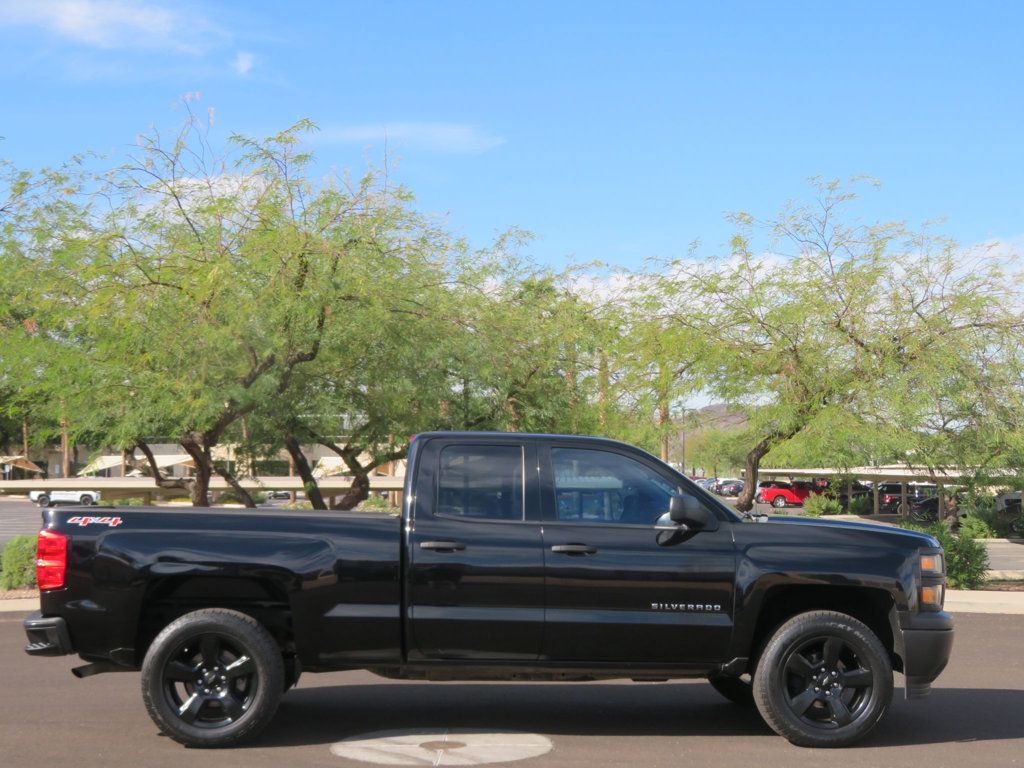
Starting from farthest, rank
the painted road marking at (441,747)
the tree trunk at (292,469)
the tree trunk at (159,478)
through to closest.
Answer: the tree trunk at (292,469) → the tree trunk at (159,478) → the painted road marking at (441,747)

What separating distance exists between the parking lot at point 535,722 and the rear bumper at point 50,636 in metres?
0.60

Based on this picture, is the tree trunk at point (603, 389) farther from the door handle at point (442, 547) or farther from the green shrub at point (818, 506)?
the green shrub at point (818, 506)

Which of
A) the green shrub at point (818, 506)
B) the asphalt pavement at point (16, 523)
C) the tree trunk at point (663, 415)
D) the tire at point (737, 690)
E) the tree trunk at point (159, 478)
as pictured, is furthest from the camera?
the green shrub at point (818, 506)

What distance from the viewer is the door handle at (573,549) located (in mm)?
7148

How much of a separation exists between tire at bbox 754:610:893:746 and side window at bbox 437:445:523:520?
1.83m

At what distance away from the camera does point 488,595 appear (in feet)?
23.4

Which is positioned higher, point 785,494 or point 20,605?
point 20,605

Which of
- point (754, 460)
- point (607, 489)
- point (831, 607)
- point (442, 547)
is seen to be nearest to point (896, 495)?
point (754, 460)

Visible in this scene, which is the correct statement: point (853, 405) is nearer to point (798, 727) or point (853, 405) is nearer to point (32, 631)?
point (798, 727)

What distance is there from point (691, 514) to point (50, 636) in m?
3.91

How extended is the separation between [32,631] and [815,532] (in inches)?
191

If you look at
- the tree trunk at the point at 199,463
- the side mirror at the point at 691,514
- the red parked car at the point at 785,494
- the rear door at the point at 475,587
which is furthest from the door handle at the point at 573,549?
the red parked car at the point at 785,494

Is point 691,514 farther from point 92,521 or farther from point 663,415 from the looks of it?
point 663,415

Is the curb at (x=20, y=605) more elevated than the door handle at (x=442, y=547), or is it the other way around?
the door handle at (x=442, y=547)
